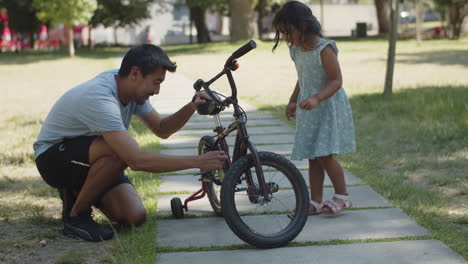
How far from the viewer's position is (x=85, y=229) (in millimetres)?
4117

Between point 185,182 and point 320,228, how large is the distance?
169 cm

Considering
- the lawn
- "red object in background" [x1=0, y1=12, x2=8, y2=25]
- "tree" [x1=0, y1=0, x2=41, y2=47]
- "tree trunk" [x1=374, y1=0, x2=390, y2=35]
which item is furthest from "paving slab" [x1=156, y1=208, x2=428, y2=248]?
"red object in background" [x1=0, y1=12, x2=8, y2=25]

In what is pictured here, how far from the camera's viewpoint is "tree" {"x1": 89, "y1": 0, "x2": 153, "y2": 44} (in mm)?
46862

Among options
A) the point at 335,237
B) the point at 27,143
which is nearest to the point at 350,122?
the point at 335,237

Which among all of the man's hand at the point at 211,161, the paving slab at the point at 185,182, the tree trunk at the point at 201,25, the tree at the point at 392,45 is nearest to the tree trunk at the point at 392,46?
the tree at the point at 392,45

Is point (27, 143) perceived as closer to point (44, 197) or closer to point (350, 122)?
point (44, 197)

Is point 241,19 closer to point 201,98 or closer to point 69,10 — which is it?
point 69,10

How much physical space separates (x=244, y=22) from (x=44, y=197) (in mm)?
27270

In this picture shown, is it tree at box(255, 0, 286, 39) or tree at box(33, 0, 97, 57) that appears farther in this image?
tree at box(255, 0, 286, 39)

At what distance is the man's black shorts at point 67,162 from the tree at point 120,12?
43.2 metres

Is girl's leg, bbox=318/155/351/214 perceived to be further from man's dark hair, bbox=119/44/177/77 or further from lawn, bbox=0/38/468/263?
man's dark hair, bbox=119/44/177/77

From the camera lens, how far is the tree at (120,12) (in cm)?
4686

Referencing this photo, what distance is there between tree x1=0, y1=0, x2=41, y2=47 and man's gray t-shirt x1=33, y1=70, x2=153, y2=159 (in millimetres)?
40922

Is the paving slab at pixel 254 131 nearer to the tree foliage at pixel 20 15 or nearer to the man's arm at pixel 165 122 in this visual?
the man's arm at pixel 165 122
